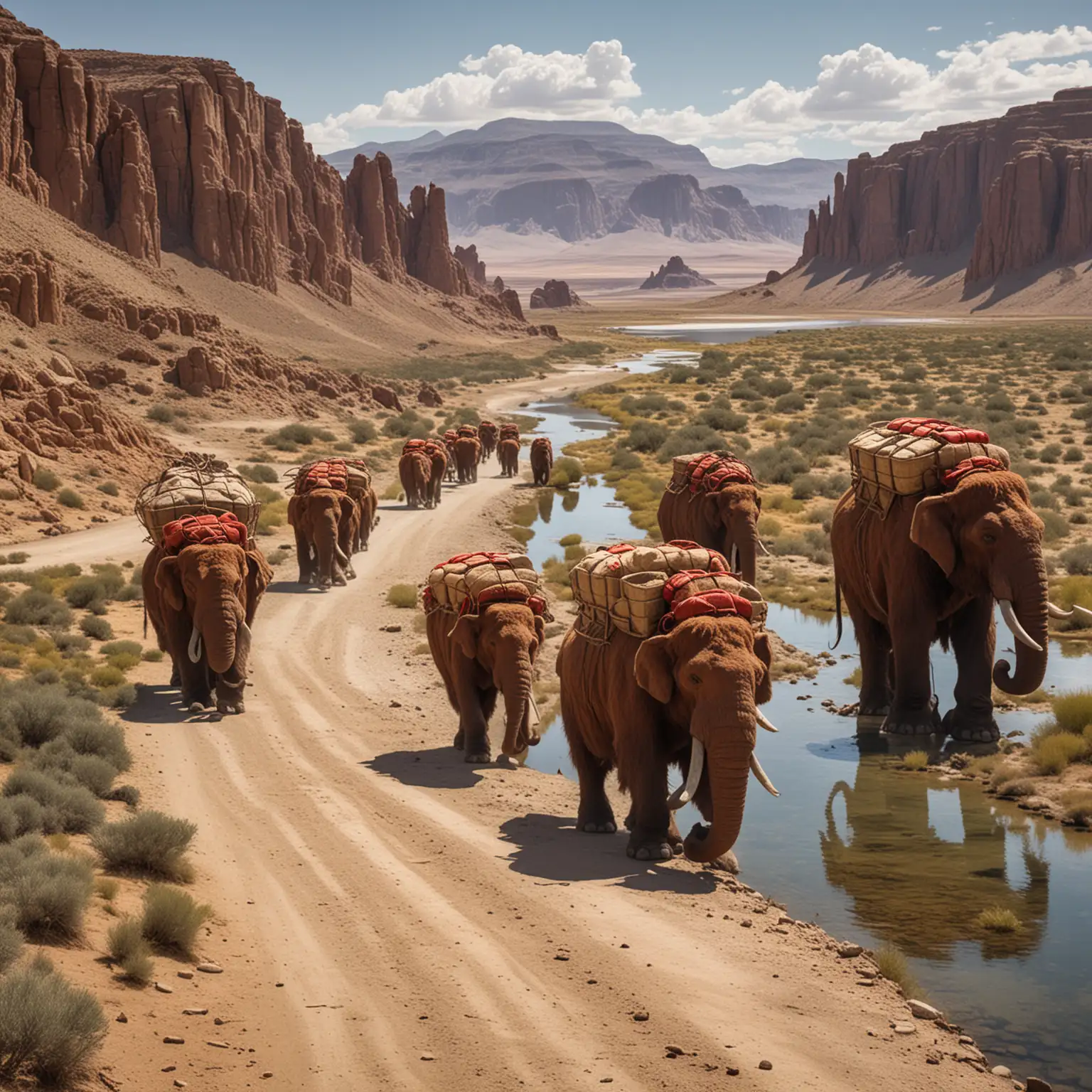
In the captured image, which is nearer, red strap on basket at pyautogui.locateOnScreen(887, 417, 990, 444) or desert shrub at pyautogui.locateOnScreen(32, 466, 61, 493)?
red strap on basket at pyautogui.locateOnScreen(887, 417, 990, 444)

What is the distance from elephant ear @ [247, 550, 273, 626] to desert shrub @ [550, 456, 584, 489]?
1001 inches

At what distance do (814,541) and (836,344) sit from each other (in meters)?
89.2

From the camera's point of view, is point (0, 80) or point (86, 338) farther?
point (0, 80)

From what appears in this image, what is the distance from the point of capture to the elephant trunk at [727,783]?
1069cm

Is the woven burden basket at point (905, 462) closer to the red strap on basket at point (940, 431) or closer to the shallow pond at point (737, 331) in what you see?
the red strap on basket at point (940, 431)

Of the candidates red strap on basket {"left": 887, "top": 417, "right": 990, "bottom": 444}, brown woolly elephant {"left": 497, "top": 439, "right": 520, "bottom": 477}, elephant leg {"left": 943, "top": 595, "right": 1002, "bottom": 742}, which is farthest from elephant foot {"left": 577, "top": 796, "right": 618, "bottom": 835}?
brown woolly elephant {"left": 497, "top": 439, "right": 520, "bottom": 477}

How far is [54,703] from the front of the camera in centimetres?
1514

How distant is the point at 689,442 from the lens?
1941 inches

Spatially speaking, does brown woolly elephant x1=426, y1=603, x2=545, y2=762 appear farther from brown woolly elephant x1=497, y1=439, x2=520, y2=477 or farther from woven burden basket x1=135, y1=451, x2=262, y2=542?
brown woolly elephant x1=497, y1=439, x2=520, y2=477

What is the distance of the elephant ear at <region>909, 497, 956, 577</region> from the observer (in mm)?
15984

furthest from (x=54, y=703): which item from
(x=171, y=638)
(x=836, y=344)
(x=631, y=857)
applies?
(x=836, y=344)

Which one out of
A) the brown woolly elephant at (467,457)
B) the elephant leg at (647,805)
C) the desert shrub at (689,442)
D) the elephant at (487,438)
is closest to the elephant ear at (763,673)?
the elephant leg at (647,805)

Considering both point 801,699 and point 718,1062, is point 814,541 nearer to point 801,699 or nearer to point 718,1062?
point 801,699

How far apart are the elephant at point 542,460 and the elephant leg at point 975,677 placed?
2569 centimetres
